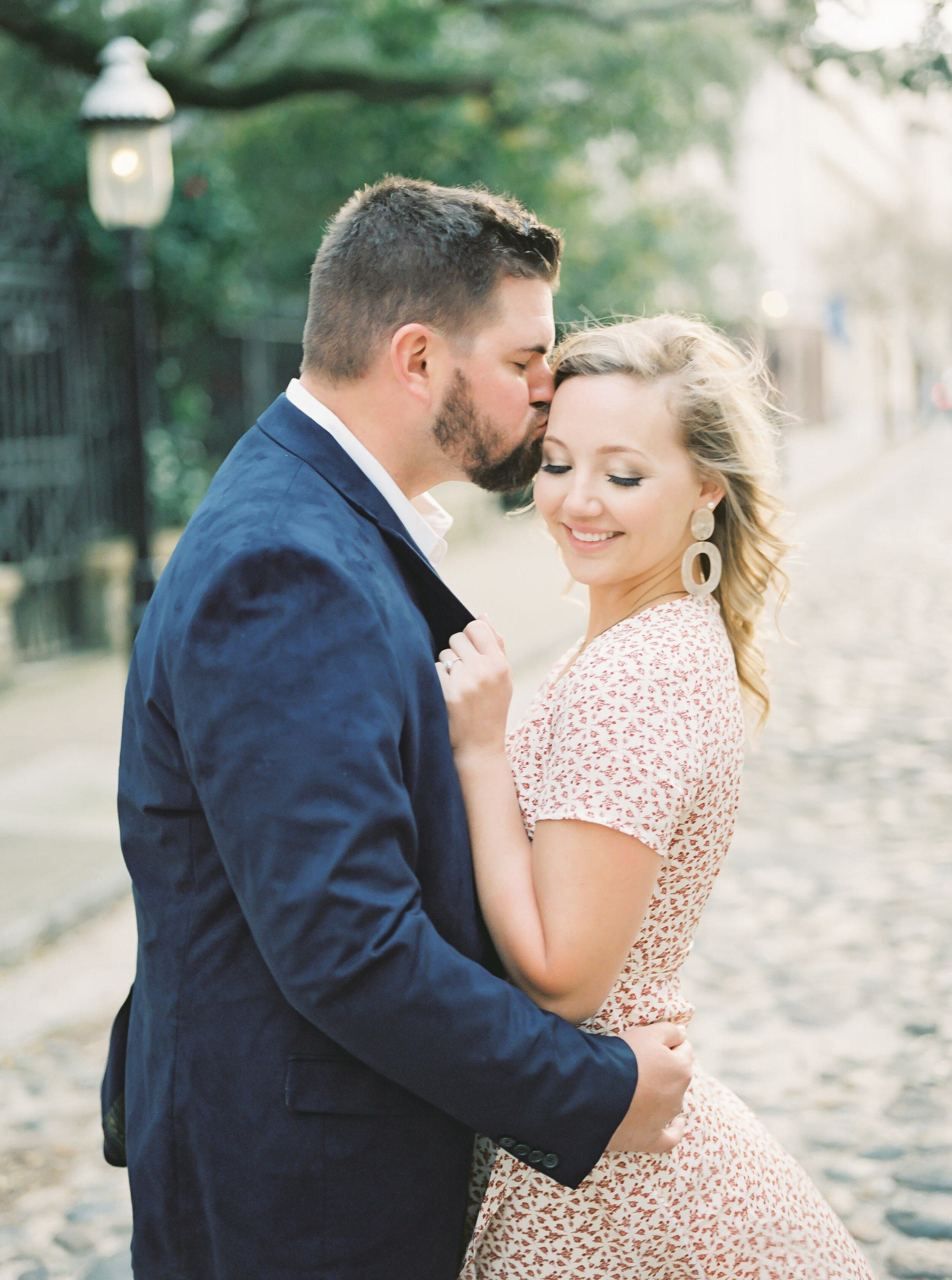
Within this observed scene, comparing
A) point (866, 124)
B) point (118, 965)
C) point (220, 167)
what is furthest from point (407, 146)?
point (866, 124)

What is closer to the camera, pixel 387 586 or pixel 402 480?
pixel 387 586

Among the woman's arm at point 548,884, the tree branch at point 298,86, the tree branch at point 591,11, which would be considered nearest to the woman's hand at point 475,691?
the woman's arm at point 548,884

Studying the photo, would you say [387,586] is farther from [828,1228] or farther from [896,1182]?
[896,1182]

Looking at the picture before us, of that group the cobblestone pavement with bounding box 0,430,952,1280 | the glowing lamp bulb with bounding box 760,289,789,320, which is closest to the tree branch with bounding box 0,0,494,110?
the cobblestone pavement with bounding box 0,430,952,1280

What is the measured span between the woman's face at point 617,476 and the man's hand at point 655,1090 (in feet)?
2.20

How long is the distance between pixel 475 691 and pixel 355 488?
0.32 metres

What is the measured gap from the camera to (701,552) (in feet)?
6.78

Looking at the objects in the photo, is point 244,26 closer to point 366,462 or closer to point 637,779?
point 366,462

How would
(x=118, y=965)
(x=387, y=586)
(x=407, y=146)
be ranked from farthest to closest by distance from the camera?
(x=407, y=146), (x=118, y=965), (x=387, y=586)

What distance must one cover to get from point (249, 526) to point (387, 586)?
7.4 inches

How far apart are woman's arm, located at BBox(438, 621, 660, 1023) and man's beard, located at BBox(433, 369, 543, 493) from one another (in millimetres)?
321

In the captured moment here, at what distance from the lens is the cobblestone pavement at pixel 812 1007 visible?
3.52m

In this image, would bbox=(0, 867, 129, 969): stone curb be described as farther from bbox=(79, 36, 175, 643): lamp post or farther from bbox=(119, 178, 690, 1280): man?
bbox=(119, 178, 690, 1280): man

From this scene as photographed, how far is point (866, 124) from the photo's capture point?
56.4 m
